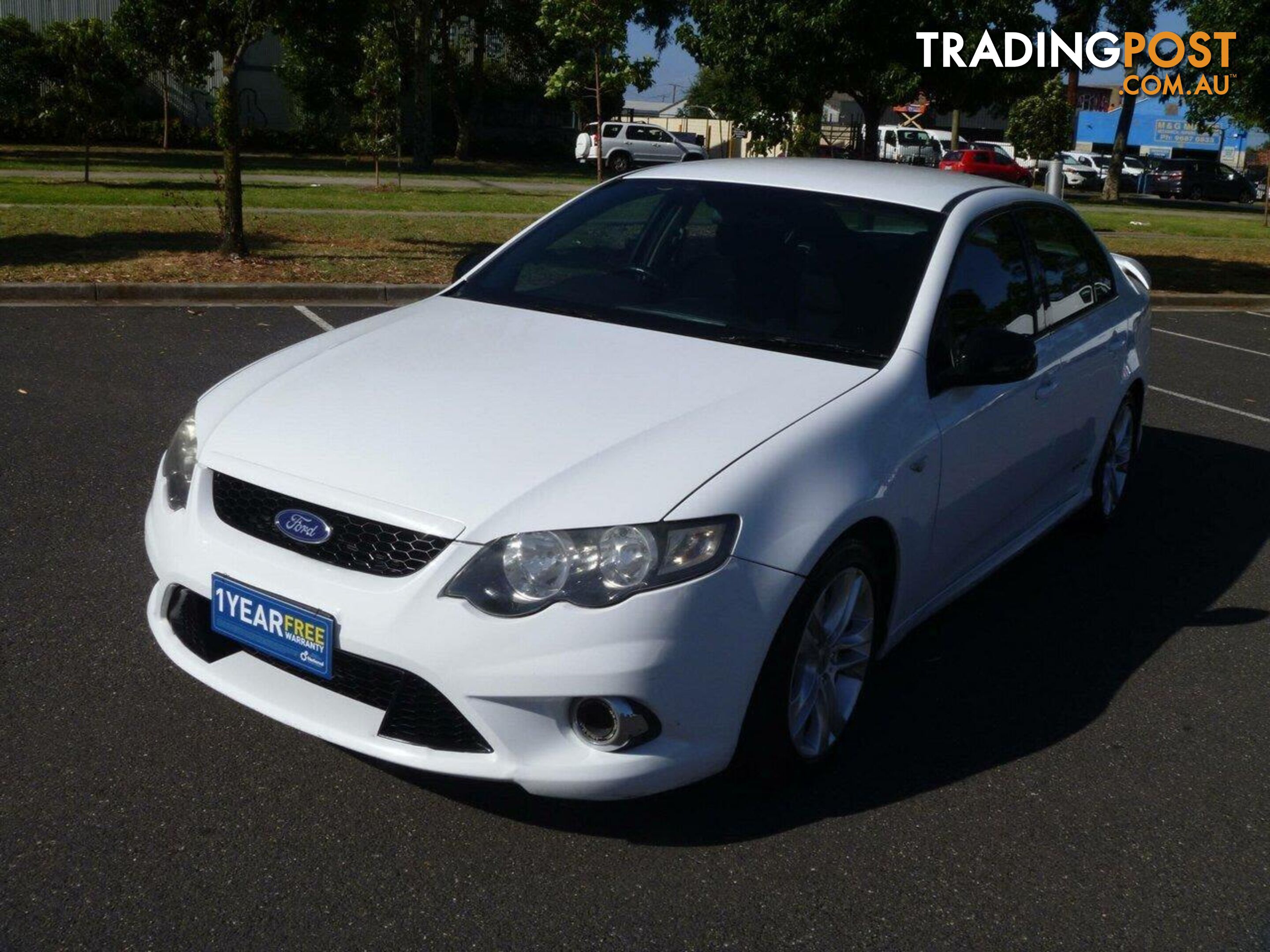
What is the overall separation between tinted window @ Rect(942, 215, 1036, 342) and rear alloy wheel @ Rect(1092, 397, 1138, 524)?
1.16 meters

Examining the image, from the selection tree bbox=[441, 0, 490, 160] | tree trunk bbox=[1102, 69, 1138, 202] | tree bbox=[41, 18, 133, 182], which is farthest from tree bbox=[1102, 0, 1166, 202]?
tree bbox=[41, 18, 133, 182]

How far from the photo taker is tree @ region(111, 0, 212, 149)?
39.3 ft

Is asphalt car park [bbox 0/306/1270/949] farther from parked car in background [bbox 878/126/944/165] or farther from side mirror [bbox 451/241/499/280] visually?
parked car in background [bbox 878/126/944/165]

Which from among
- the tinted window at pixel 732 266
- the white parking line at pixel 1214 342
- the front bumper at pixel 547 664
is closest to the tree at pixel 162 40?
the tinted window at pixel 732 266

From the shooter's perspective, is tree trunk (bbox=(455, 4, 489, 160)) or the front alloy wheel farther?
tree trunk (bbox=(455, 4, 489, 160))

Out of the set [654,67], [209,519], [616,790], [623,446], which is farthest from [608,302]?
[654,67]

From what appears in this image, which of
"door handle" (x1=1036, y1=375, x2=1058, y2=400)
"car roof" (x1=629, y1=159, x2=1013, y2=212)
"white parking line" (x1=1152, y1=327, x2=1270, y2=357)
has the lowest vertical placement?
"white parking line" (x1=1152, y1=327, x2=1270, y2=357)

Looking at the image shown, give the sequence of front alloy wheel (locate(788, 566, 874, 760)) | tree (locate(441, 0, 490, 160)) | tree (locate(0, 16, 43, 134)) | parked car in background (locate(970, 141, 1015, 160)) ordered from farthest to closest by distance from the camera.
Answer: parked car in background (locate(970, 141, 1015, 160))
tree (locate(441, 0, 490, 160))
tree (locate(0, 16, 43, 134))
front alloy wheel (locate(788, 566, 874, 760))

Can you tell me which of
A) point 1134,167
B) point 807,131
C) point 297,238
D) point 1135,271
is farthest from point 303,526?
point 1134,167

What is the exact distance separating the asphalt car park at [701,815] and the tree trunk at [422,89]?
31533 millimetres

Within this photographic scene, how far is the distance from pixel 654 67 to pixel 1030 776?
63.4 feet

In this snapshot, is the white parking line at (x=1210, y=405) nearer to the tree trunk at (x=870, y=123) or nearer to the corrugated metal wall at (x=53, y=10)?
the tree trunk at (x=870, y=123)

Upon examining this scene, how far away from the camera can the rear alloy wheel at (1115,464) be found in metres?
5.63

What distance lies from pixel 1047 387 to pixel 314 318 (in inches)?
271
